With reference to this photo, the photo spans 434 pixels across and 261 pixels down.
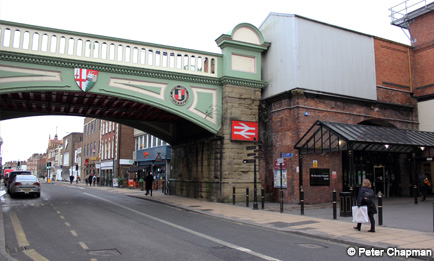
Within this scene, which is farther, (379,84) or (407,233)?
(379,84)

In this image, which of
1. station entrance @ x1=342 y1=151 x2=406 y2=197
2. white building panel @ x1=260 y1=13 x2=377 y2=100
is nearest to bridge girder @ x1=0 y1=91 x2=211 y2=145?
white building panel @ x1=260 y1=13 x2=377 y2=100

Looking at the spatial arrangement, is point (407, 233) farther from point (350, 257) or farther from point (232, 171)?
point (232, 171)

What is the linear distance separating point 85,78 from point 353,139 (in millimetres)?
12972

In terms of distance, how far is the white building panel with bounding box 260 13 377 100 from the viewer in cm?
1986

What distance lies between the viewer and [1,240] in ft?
27.6

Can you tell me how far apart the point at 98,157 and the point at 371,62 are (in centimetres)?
4525

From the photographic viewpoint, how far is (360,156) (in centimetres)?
2197

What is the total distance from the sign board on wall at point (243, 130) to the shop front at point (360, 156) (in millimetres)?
3451

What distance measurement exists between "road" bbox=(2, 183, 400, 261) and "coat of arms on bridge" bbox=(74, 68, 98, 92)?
22.3ft

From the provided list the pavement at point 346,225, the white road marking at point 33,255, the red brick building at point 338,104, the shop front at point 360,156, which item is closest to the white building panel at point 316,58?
the red brick building at point 338,104

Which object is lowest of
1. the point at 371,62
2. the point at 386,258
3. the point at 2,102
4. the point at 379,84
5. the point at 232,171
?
the point at 386,258

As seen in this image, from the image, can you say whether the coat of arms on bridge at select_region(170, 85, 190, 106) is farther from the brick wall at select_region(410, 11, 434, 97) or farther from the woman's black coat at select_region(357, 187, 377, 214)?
the brick wall at select_region(410, 11, 434, 97)

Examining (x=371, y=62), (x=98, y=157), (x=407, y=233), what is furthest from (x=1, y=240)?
(x=98, y=157)

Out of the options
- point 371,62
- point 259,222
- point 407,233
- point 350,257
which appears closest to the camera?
point 350,257
